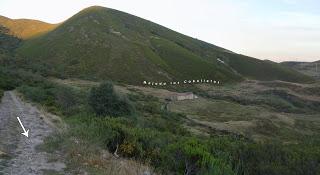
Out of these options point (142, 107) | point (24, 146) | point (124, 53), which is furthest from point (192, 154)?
point (124, 53)

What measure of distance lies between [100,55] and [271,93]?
4433 cm

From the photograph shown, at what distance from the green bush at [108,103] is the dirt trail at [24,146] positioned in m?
7.45

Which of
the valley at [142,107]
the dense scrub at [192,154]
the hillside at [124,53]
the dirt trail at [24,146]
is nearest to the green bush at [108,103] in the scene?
the valley at [142,107]

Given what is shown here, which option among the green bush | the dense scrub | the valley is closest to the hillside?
the valley

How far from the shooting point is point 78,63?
390 ft

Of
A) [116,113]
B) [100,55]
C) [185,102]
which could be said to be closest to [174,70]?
[100,55]

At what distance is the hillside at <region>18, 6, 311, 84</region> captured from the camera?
117938 mm

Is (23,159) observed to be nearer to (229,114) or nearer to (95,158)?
(95,158)

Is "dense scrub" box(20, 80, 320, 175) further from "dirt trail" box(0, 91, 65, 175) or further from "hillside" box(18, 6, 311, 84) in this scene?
"hillside" box(18, 6, 311, 84)

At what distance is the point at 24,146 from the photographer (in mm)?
17469

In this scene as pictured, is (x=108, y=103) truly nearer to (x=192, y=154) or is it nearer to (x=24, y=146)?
(x=24, y=146)

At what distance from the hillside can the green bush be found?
62705 millimetres

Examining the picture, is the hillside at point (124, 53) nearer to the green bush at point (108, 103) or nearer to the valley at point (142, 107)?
the valley at point (142, 107)

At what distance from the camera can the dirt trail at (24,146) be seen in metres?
13.8
